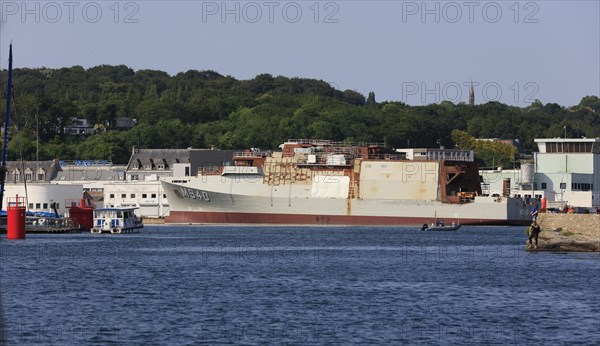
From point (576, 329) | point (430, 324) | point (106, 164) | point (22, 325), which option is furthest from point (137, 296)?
point (106, 164)

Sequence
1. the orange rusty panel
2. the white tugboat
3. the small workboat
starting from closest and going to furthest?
the white tugboat, the small workboat, the orange rusty panel

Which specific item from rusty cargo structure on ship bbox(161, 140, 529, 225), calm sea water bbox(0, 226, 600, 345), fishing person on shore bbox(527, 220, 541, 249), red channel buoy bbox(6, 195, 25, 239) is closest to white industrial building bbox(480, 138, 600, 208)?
rusty cargo structure on ship bbox(161, 140, 529, 225)

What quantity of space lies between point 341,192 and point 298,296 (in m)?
76.5

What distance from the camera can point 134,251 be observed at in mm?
72312

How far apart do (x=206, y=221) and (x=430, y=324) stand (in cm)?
8690

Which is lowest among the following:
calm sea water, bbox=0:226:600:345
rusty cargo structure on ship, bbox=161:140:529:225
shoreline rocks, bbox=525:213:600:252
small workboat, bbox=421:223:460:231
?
calm sea water, bbox=0:226:600:345

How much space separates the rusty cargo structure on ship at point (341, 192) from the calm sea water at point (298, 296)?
1774 inches

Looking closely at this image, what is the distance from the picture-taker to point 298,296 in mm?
46062

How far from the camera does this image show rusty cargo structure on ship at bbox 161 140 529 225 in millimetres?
121312

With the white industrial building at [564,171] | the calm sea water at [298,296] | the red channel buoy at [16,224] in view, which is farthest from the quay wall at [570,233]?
Result: the white industrial building at [564,171]

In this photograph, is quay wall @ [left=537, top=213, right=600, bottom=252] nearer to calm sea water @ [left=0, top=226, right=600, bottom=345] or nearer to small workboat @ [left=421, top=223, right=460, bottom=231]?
calm sea water @ [left=0, top=226, right=600, bottom=345]

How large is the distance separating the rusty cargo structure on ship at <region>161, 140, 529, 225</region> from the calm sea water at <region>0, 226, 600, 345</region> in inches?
1774

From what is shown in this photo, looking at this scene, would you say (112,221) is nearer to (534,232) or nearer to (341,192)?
(341,192)

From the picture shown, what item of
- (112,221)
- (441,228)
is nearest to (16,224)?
(112,221)
